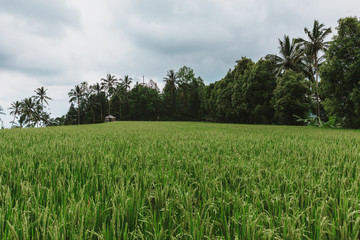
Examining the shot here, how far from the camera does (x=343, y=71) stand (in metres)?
13.6

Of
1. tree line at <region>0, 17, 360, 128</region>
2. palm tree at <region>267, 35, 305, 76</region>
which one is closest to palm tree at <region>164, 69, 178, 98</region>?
tree line at <region>0, 17, 360, 128</region>

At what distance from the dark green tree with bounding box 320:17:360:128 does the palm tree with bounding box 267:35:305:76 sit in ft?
51.5

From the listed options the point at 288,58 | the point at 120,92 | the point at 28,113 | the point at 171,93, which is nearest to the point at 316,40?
the point at 288,58

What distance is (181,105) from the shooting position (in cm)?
5197

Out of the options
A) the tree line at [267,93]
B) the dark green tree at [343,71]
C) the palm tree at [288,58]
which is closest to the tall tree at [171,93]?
the tree line at [267,93]

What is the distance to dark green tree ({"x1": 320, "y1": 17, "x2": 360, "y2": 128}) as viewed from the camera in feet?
43.6

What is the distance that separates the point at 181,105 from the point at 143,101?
33.8ft

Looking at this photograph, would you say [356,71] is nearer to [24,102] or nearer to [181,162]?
[181,162]

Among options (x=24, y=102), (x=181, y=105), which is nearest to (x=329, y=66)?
(x=181, y=105)

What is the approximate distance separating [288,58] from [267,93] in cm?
1047

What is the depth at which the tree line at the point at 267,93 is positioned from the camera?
13.9m

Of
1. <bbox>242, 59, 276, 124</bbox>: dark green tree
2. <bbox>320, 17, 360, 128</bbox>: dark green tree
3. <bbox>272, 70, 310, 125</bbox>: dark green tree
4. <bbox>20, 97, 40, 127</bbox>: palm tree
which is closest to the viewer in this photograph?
<bbox>320, 17, 360, 128</bbox>: dark green tree

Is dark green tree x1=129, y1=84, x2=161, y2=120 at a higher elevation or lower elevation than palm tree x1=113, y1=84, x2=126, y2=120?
lower

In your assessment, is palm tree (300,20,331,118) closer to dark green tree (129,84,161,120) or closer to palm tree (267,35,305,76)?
palm tree (267,35,305,76)
